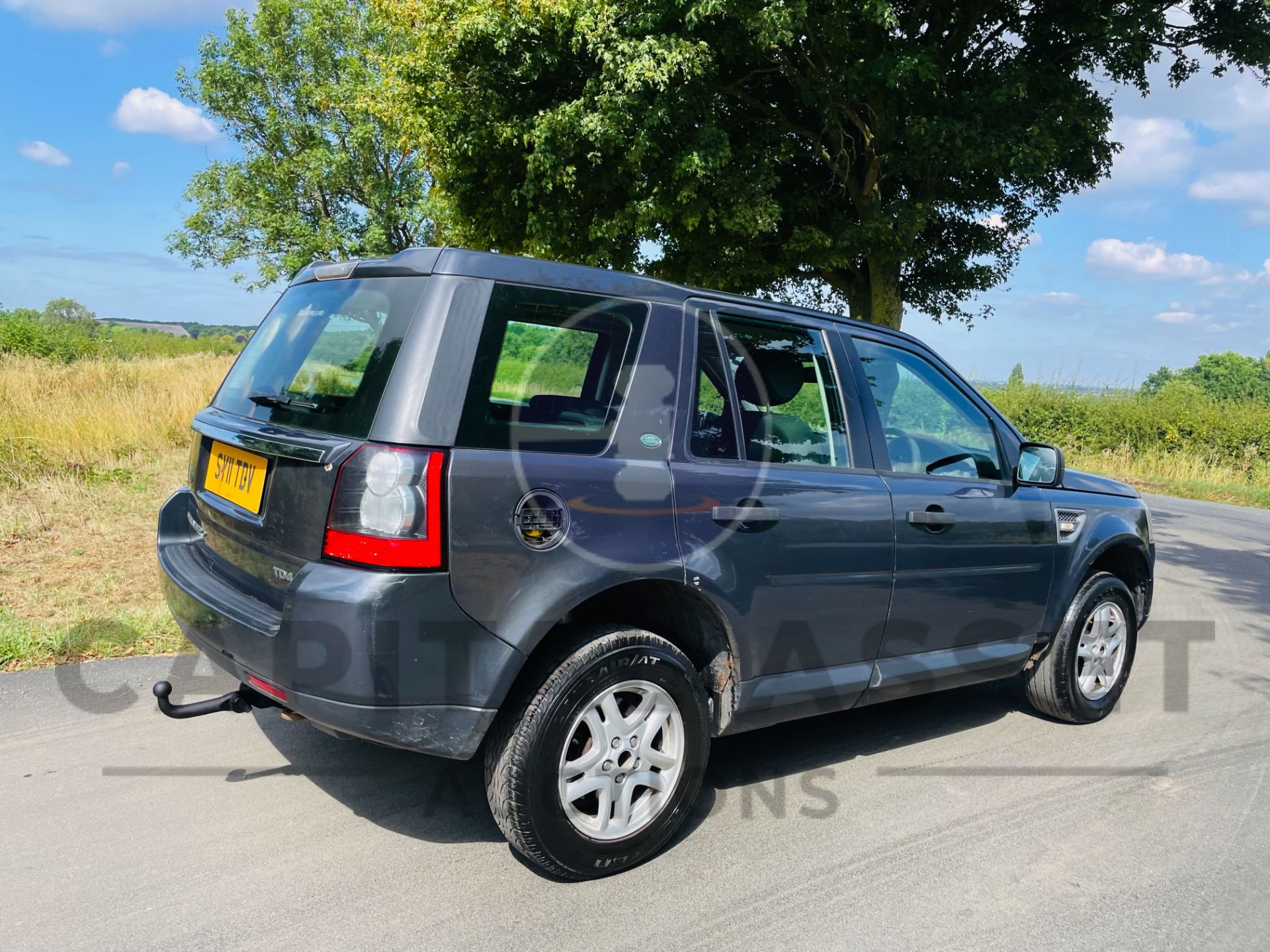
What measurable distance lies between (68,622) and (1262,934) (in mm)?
5515

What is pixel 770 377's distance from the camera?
144 inches

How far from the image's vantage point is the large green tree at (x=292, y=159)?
36.3 m

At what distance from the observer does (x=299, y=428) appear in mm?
2936

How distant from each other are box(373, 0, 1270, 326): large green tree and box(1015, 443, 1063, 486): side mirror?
27.2ft

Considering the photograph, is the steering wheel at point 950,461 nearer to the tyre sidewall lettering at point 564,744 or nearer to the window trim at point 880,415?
the window trim at point 880,415

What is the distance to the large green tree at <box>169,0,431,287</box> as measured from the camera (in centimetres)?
3628

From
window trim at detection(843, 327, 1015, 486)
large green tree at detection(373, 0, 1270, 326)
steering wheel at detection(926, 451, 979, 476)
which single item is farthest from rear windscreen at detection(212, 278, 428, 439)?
large green tree at detection(373, 0, 1270, 326)

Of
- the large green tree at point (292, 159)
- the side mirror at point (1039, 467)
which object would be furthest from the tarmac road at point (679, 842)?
the large green tree at point (292, 159)

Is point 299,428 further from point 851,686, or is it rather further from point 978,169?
point 978,169

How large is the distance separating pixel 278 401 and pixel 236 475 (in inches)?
11.3

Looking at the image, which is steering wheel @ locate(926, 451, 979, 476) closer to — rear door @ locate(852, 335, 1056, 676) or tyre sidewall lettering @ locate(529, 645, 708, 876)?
rear door @ locate(852, 335, 1056, 676)

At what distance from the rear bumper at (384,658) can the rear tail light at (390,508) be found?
0.05 m

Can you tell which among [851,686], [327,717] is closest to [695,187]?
[851,686]

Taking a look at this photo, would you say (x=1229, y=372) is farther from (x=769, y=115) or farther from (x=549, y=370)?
(x=549, y=370)
